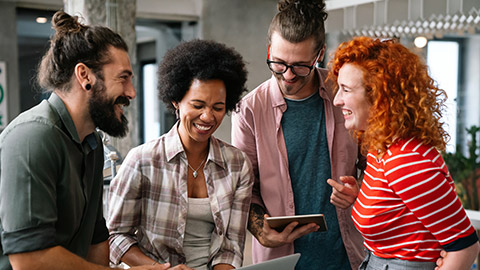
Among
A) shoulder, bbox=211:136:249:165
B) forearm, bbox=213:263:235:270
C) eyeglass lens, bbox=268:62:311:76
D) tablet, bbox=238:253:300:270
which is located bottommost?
forearm, bbox=213:263:235:270

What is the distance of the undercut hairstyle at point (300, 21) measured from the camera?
79.1 inches

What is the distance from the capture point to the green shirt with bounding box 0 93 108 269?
1.45m

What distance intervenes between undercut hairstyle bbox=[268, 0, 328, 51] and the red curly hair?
0.31 meters

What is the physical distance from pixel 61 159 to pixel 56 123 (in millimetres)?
116

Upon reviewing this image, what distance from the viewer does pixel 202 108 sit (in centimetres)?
194

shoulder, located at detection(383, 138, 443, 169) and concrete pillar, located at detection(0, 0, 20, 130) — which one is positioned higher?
concrete pillar, located at detection(0, 0, 20, 130)

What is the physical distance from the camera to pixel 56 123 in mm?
1592

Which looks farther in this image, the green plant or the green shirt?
the green plant

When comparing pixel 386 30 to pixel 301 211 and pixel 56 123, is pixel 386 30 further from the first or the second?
pixel 56 123

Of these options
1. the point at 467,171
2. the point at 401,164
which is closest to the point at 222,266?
the point at 401,164

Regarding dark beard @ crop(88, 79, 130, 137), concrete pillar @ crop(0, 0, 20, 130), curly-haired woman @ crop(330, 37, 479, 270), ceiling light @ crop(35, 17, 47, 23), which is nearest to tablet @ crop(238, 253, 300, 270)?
curly-haired woman @ crop(330, 37, 479, 270)

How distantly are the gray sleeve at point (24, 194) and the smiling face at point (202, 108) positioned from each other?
0.60 meters

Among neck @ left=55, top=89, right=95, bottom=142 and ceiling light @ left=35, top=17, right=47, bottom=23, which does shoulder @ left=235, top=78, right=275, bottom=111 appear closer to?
neck @ left=55, top=89, right=95, bottom=142

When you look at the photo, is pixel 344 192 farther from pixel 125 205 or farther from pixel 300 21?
pixel 125 205
